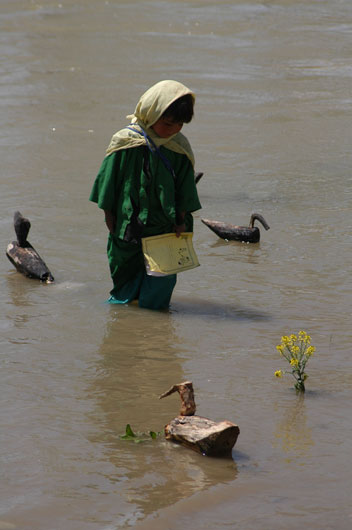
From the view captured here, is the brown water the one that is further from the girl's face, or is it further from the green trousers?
the girl's face

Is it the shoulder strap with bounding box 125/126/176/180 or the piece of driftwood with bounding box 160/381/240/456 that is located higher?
the shoulder strap with bounding box 125/126/176/180

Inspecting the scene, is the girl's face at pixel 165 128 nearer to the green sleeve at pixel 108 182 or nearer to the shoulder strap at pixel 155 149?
the shoulder strap at pixel 155 149

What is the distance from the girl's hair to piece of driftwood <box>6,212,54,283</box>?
5.63 feet

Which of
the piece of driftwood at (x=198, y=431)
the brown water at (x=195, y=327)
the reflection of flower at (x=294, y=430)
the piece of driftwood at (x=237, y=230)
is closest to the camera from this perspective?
the brown water at (x=195, y=327)

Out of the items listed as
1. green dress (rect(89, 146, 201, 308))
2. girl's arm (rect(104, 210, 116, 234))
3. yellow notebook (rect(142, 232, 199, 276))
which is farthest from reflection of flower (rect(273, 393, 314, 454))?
girl's arm (rect(104, 210, 116, 234))

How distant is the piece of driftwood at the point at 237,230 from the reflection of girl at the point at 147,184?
1607 millimetres

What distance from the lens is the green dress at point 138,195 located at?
5.70 metres

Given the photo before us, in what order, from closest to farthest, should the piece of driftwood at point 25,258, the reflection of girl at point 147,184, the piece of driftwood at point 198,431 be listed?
the piece of driftwood at point 198,431
the reflection of girl at point 147,184
the piece of driftwood at point 25,258

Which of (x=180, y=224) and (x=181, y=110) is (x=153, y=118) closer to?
(x=181, y=110)

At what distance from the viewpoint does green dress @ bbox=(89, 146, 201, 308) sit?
570cm

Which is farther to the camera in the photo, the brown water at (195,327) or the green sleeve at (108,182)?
the green sleeve at (108,182)

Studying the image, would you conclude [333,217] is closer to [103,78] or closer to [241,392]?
[241,392]

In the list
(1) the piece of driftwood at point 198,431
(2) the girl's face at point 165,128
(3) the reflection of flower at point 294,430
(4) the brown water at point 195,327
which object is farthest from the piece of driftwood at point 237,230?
(1) the piece of driftwood at point 198,431

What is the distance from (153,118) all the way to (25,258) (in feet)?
5.67
